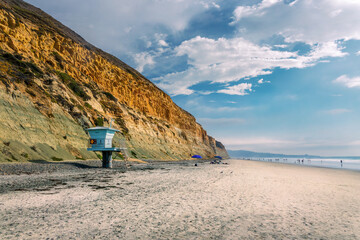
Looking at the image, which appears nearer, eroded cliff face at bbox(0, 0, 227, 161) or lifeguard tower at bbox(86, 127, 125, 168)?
eroded cliff face at bbox(0, 0, 227, 161)

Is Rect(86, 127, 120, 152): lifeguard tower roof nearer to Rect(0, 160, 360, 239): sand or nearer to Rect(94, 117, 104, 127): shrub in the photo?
Rect(94, 117, 104, 127): shrub

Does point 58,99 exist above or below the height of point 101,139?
above

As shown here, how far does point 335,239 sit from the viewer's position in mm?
5391

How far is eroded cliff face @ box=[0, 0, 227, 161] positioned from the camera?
24.3 meters

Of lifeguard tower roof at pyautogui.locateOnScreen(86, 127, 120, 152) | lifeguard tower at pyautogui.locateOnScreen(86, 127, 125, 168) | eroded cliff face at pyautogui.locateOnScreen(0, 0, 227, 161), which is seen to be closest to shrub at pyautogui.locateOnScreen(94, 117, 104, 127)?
eroded cliff face at pyautogui.locateOnScreen(0, 0, 227, 161)

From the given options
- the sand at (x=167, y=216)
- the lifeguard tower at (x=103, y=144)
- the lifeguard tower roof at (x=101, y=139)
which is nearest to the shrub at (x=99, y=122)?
the lifeguard tower roof at (x=101, y=139)

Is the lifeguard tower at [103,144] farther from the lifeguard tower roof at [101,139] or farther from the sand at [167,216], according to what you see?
the sand at [167,216]

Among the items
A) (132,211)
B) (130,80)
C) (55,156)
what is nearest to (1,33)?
(55,156)

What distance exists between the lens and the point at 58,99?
34.1m

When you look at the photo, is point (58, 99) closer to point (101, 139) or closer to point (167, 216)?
point (101, 139)

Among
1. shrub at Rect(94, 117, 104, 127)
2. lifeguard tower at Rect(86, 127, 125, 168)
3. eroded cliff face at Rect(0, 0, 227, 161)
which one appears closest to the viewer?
eroded cliff face at Rect(0, 0, 227, 161)

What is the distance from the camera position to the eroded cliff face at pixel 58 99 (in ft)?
79.8

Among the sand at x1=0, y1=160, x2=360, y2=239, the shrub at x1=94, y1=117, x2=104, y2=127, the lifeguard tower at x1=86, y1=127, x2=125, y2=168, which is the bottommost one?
the sand at x1=0, y1=160, x2=360, y2=239

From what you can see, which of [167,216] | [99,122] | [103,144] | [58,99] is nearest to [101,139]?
[103,144]
